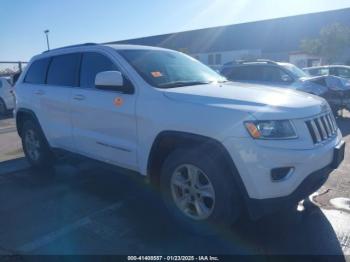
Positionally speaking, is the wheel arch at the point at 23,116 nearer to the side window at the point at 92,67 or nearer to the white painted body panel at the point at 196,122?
the white painted body panel at the point at 196,122

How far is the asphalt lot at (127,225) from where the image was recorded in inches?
138

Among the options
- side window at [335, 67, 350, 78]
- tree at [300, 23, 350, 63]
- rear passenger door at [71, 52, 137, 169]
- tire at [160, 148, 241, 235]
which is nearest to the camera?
tire at [160, 148, 241, 235]

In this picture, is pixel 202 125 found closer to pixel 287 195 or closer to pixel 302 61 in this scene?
pixel 287 195

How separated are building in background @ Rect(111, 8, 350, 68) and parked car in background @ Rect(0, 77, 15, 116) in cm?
2666

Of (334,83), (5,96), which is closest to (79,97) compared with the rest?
(334,83)

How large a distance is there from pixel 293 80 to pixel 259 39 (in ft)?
124

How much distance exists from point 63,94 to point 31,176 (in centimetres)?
156

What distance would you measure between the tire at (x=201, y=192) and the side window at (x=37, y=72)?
2926 millimetres

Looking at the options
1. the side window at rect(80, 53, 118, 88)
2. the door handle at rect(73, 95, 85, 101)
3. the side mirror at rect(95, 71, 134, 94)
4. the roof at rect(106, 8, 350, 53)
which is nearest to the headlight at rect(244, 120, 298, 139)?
the side mirror at rect(95, 71, 134, 94)

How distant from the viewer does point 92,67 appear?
479cm

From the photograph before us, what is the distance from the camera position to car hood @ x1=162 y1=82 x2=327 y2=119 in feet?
10.8

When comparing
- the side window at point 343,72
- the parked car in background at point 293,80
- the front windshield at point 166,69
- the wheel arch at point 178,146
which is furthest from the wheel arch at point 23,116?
the side window at point 343,72

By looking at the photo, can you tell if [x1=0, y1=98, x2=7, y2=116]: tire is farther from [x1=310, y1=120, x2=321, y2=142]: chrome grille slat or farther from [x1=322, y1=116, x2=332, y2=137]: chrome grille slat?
[x1=310, y1=120, x2=321, y2=142]: chrome grille slat

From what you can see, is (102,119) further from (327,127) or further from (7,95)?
(7,95)
